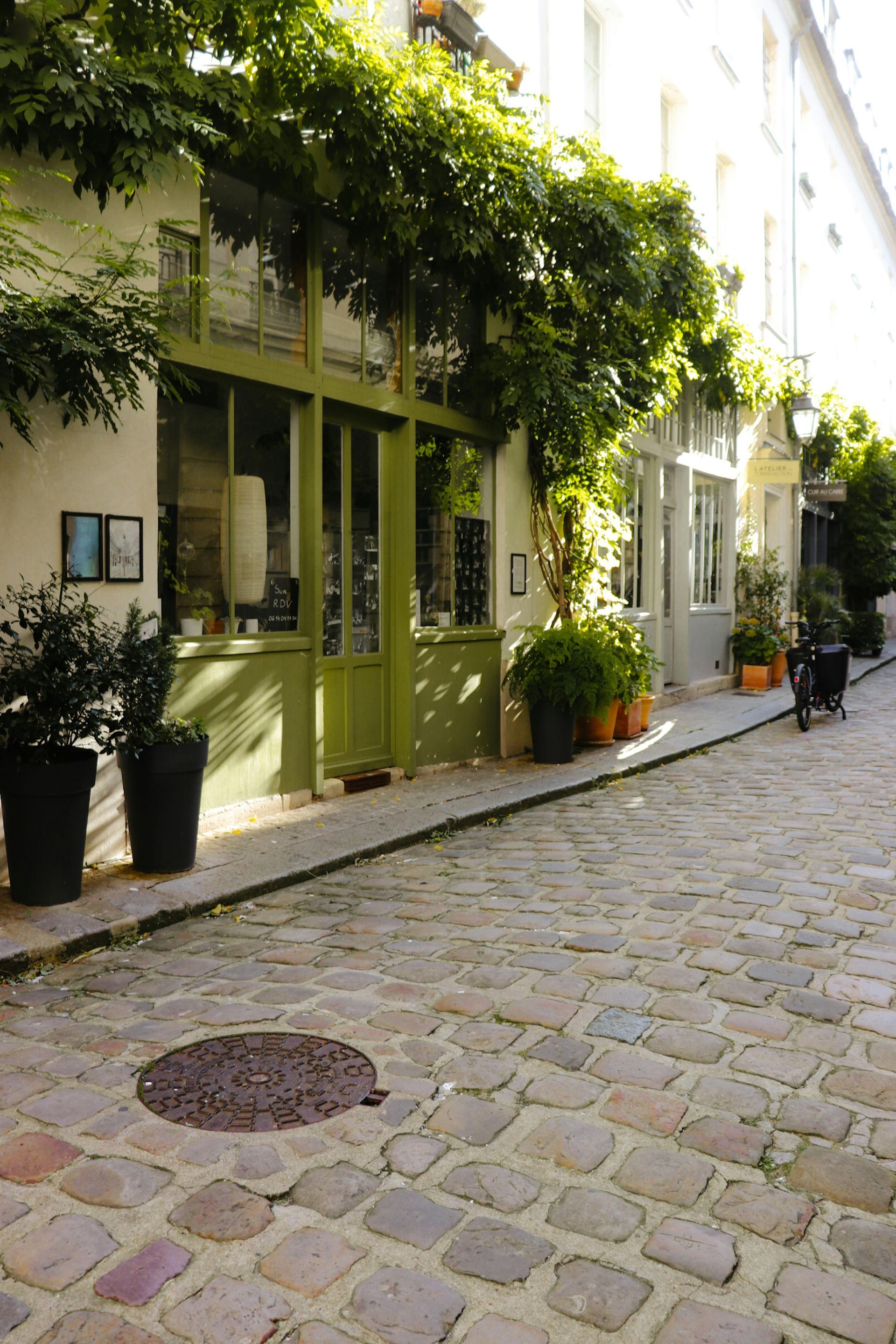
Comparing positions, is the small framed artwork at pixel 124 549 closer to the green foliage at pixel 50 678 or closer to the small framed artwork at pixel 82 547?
the small framed artwork at pixel 82 547

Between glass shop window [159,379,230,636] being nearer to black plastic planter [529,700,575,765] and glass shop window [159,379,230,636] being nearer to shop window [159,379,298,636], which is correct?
shop window [159,379,298,636]

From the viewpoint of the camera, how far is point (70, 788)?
16.5 feet

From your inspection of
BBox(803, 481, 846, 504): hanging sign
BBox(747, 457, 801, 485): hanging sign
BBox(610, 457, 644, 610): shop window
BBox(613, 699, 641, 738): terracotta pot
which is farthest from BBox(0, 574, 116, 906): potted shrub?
BBox(803, 481, 846, 504): hanging sign

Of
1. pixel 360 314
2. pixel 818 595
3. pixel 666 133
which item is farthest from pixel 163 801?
pixel 818 595

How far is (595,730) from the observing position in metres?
10.5

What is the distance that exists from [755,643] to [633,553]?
387 centimetres

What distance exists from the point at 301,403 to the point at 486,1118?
548cm

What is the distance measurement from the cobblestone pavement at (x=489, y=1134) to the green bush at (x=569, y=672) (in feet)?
12.0

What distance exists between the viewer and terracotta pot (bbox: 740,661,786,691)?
630 inches

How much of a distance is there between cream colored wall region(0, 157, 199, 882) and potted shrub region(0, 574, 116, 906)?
0.42 metres

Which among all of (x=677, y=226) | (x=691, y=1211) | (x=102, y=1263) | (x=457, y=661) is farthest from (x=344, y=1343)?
(x=677, y=226)

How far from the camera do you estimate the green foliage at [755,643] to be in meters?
16.1

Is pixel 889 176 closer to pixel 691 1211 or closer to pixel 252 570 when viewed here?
pixel 252 570

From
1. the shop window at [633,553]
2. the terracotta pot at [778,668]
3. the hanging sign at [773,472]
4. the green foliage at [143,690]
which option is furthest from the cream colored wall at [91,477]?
the hanging sign at [773,472]
